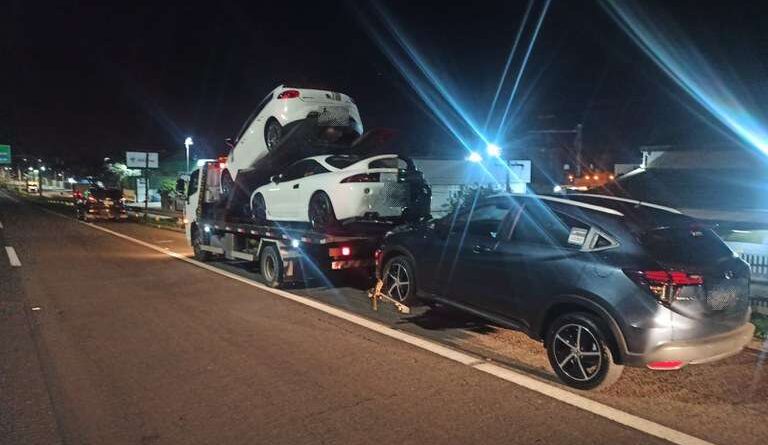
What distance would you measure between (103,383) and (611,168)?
112ft

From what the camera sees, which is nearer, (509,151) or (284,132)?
(284,132)

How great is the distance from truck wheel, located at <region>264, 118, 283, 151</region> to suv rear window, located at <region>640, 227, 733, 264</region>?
735 cm

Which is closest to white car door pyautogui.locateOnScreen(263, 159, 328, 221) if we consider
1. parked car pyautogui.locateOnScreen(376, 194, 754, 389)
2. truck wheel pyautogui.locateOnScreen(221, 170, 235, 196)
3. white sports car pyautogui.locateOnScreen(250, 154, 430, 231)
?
white sports car pyautogui.locateOnScreen(250, 154, 430, 231)

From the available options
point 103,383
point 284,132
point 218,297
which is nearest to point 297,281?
point 218,297

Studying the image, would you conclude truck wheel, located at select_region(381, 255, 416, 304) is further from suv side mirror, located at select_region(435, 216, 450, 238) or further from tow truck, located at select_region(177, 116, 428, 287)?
tow truck, located at select_region(177, 116, 428, 287)

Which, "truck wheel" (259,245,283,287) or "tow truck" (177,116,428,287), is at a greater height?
"tow truck" (177,116,428,287)

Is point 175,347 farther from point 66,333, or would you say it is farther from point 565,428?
point 565,428

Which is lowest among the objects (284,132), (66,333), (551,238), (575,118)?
(66,333)

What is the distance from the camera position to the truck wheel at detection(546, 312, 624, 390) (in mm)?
5180

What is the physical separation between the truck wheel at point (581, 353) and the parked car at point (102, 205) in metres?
28.1

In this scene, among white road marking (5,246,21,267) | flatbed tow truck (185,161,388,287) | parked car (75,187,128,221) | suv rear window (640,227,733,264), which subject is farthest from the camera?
parked car (75,187,128,221)

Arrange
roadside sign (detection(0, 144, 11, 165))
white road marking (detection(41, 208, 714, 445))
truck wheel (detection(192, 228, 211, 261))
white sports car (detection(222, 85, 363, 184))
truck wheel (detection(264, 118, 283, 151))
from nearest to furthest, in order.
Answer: white road marking (detection(41, 208, 714, 445)) → white sports car (detection(222, 85, 363, 184)) → truck wheel (detection(264, 118, 283, 151)) → truck wheel (detection(192, 228, 211, 261)) → roadside sign (detection(0, 144, 11, 165))

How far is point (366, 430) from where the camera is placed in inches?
Answer: 176

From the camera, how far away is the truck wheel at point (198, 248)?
46.4 feet
